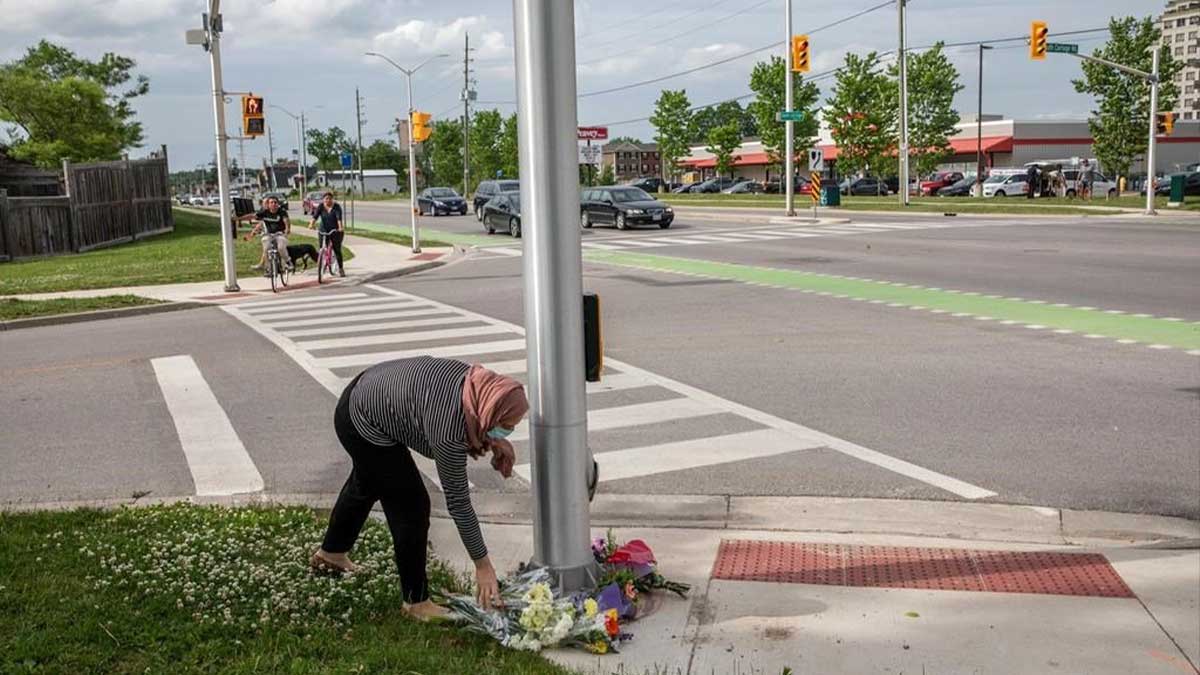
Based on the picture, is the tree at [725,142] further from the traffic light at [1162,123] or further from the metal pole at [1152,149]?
the traffic light at [1162,123]

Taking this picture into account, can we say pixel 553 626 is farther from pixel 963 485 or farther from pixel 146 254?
pixel 146 254

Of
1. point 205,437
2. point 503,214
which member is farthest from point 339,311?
point 503,214

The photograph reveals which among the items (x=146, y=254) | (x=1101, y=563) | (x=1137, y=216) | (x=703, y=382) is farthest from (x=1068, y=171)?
(x=1101, y=563)

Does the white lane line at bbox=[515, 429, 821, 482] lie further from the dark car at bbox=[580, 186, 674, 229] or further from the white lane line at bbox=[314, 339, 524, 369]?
the dark car at bbox=[580, 186, 674, 229]

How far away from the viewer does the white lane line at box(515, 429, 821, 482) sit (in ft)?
24.5

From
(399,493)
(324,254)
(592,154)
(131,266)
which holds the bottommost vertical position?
(131,266)

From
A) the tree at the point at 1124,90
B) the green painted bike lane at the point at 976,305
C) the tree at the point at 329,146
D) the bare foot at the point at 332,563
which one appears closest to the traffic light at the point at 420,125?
the green painted bike lane at the point at 976,305

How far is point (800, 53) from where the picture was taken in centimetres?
3859

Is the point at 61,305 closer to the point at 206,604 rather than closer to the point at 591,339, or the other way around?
the point at 206,604

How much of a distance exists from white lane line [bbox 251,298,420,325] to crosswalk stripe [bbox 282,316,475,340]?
112 cm

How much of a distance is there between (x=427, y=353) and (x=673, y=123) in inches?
2892

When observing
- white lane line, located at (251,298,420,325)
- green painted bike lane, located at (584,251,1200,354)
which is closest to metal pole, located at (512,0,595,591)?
green painted bike lane, located at (584,251,1200,354)

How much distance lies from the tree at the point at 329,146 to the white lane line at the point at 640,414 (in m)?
137

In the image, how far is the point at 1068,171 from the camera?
5531cm
